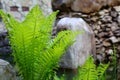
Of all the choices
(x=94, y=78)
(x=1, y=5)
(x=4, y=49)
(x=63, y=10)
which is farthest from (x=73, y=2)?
(x=94, y=78)

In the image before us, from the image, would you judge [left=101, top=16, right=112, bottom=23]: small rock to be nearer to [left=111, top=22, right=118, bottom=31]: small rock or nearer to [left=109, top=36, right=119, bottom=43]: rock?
[left=111, top=22, right=118, bottom=31]: small rock

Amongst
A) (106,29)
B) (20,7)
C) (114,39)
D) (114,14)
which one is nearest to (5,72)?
(114,39)

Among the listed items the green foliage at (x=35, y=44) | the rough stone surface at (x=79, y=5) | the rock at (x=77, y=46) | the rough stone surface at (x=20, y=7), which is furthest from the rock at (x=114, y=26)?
the green foliage at (x=35, y=44)

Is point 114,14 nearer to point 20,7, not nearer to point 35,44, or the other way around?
point 20,7

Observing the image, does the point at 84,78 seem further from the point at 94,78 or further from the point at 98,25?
the point at 98,25

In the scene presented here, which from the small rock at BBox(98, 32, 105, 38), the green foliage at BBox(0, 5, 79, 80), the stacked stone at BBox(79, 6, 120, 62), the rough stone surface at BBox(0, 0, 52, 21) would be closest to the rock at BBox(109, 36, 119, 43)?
the stacked stone at BBox(79, 6, 120, 62)

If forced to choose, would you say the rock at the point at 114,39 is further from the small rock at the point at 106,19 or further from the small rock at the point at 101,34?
the small rock at the point at 106,19
